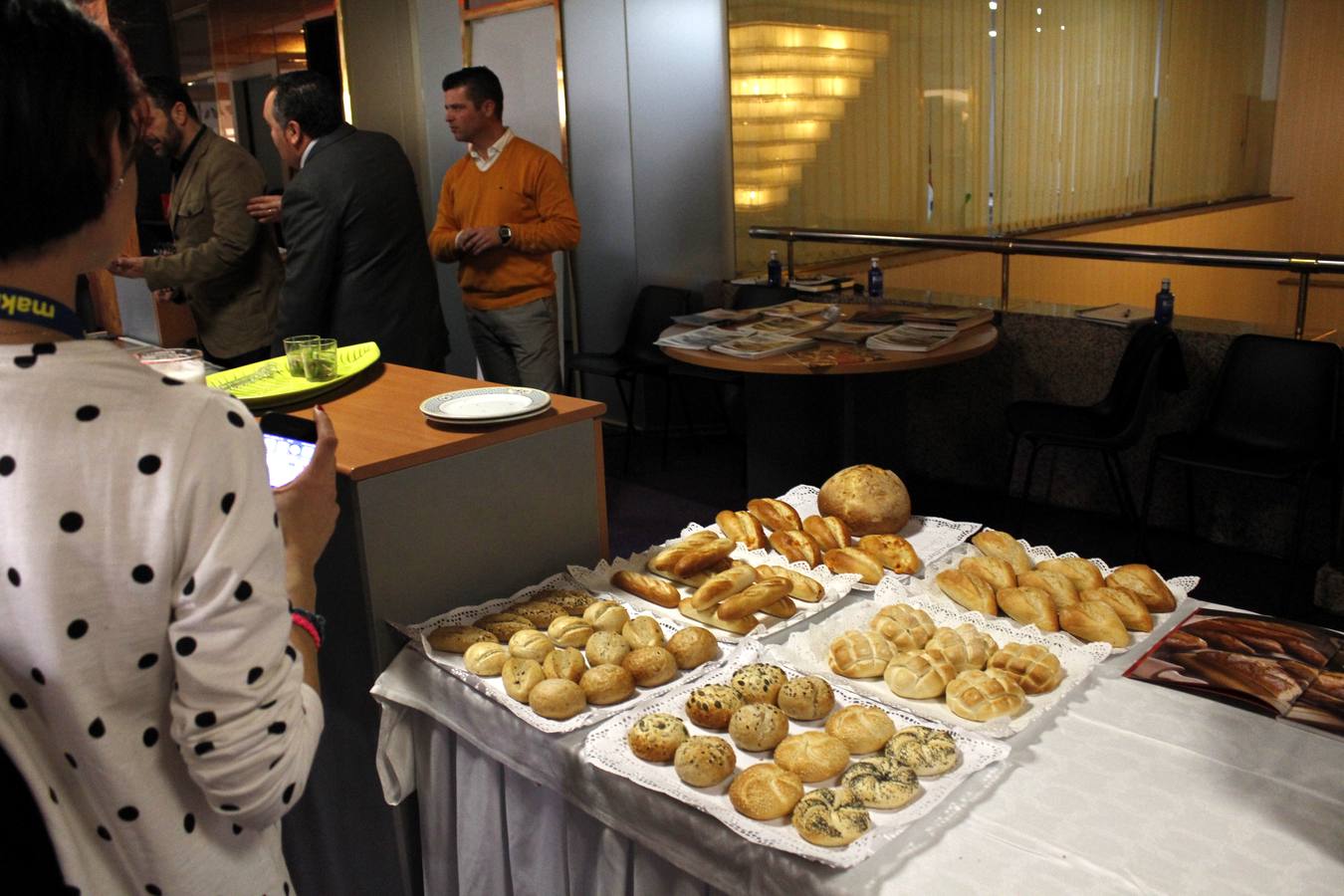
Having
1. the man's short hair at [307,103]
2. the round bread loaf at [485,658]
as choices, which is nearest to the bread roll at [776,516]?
the round bread loaf at [485,658]

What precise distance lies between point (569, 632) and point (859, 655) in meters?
0.42

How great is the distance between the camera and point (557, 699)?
1409mm

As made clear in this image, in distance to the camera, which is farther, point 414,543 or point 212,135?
point 212,135

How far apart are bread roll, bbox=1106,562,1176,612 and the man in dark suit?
2464 millimetres

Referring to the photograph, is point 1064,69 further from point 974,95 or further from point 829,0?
point 829,0

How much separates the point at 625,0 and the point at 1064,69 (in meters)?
3.40

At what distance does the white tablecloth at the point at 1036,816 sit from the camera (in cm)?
108

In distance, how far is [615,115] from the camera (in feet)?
17.4

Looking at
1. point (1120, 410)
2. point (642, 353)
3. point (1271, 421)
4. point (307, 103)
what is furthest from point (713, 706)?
point (642, 353)

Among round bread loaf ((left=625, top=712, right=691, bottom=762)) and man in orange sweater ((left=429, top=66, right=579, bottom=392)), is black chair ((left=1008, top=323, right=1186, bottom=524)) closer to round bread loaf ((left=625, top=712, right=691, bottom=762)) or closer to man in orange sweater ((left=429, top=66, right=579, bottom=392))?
man in orange sweater ((left=429, top=66, right=579, bottom=392))

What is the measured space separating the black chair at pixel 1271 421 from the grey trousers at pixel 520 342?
231cm

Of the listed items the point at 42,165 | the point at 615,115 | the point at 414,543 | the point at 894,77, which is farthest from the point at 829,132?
the point at 42,165

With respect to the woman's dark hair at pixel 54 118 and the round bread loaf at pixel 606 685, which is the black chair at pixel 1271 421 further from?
the woman's dark hair at pixel 54 118

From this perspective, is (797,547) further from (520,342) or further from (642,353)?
(642,353)
